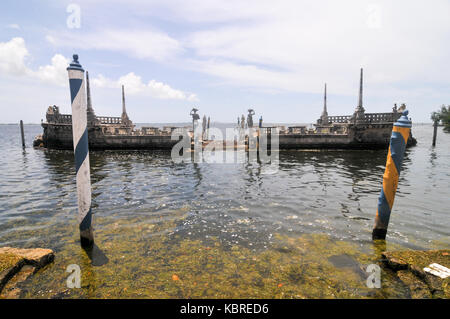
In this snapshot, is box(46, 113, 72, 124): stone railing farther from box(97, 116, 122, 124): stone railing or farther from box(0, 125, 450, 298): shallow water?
box(0, 125, 450, 298): shallow water

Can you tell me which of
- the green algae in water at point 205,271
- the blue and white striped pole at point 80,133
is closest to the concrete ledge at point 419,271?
the green algae in water at point 205,271

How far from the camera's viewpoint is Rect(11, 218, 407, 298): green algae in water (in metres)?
3.79

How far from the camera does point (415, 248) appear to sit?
543 centimetres

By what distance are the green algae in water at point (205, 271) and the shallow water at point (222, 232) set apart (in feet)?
0.07

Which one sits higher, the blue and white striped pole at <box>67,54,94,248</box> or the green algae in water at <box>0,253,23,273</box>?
the blue and white striped pole at <box>67,54,94,248</box>

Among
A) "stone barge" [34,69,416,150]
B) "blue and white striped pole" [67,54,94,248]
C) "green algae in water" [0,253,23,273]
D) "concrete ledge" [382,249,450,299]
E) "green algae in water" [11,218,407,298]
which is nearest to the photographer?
"concrete ledge" [382,249,450,299]

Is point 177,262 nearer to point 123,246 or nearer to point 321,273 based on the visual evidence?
point 123,246

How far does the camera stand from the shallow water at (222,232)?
13.2 ft

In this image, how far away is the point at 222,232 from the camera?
622cm

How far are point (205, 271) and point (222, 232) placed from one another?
6.01 ft

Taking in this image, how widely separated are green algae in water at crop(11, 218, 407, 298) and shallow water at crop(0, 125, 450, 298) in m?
0.02

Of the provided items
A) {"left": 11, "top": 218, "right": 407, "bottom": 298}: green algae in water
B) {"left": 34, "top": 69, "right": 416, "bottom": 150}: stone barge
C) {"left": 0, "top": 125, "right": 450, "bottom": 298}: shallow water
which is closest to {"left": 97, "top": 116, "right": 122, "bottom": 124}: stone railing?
{"left": 34, "top": 69, "right": 416, "bottom": 150}: stone barge
